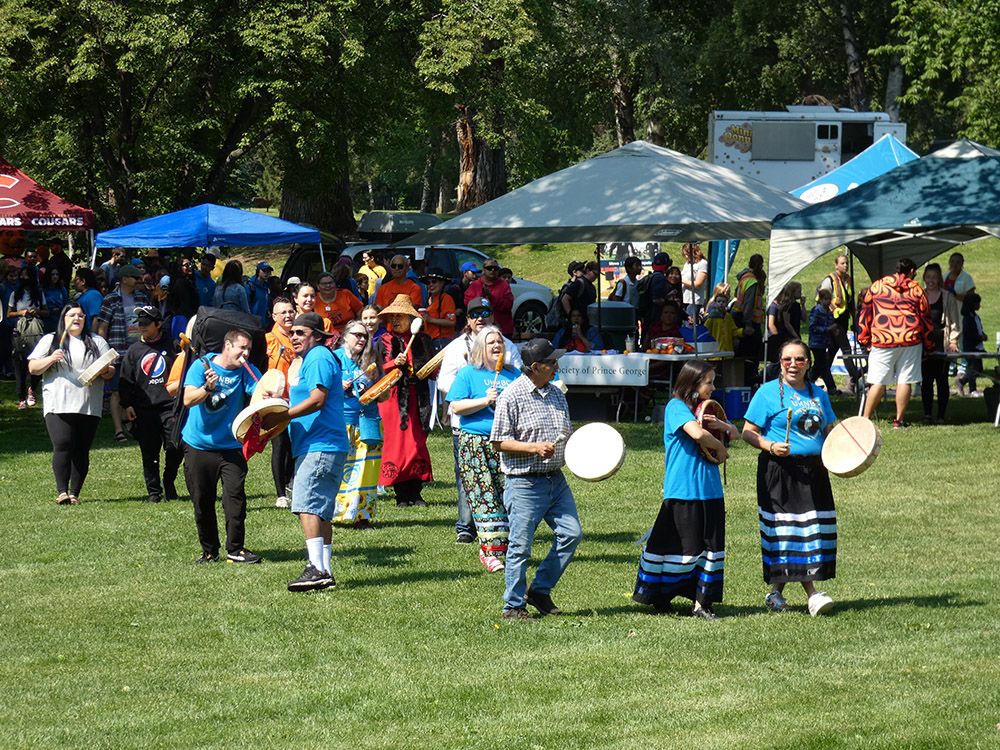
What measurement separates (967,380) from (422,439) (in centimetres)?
1081

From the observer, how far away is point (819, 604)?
8766mm

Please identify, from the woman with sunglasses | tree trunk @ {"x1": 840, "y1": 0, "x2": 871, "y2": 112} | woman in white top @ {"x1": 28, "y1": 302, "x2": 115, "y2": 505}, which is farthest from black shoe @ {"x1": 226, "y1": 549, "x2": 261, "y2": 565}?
tree trunk @ {"x1": 840, "y1": 0, "x2": 871, "y2": 112}

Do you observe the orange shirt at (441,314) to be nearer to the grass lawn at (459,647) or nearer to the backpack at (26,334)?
the grass lawn at (459,647)

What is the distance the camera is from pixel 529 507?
8445mm

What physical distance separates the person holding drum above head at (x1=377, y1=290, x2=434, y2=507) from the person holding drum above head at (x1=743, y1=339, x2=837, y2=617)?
160 inches

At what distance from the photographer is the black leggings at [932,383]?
18.1 metres

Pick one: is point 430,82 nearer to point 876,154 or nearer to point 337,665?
point 876,154

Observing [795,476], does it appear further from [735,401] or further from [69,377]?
[735,401]

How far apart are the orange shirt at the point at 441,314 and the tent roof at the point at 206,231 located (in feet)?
15.0

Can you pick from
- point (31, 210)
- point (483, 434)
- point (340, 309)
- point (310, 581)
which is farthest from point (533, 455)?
point (31, 210)

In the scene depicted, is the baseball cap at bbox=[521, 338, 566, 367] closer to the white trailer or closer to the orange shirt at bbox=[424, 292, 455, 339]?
the orange shirt at bbox=[424, 292, 455, 339]

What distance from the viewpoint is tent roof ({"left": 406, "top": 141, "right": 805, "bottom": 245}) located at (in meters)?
17.5

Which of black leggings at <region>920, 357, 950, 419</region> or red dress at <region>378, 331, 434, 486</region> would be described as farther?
black leggings at <region>920, 357, 950, 419</region>

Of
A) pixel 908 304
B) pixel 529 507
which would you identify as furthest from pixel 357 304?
pixel 529 507
